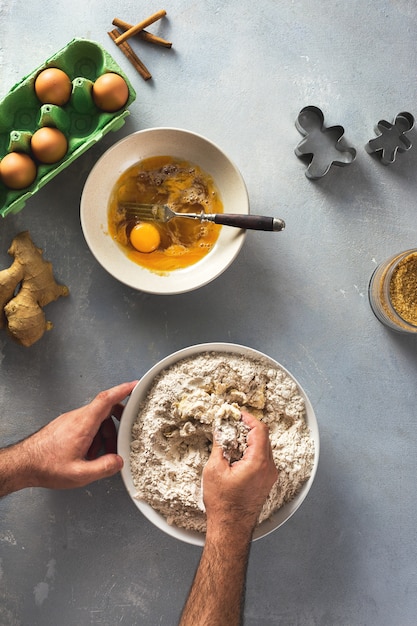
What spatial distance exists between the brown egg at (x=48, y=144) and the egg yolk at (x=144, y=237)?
0.32 metres

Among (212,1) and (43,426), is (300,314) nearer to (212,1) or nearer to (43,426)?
(43,426)

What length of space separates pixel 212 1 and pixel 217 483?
5.04 ft

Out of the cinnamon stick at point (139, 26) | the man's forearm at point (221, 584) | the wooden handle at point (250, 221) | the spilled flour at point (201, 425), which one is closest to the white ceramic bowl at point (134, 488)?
the spilled flour at point (201, 425)

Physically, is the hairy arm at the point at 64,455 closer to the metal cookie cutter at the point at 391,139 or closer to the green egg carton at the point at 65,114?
the green egg carton at the point at 65,114

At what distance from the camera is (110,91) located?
5.47ft

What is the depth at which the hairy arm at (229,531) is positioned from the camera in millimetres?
1476

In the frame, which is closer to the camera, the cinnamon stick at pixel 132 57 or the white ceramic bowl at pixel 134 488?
the white ceramic bowl at pixel 134 488

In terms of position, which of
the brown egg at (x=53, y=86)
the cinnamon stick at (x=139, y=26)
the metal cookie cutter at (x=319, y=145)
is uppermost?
the brown egg at (x=53, y=86)

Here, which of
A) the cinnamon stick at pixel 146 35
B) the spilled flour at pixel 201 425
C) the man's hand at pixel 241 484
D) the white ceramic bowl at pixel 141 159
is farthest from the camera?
the cinnamon stick at pixel 146 35

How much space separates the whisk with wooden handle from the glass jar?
15.0 inches

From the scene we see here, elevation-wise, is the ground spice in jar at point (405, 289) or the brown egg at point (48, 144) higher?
the brown egg at point (48, 144)

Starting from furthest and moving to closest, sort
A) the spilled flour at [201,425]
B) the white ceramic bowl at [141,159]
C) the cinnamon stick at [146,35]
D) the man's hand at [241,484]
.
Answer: the cinnamon stick at [146,35]
the white ceramic bowl at [141,159]
the spilled flour at [201,425]
the man's hand at [241,484]

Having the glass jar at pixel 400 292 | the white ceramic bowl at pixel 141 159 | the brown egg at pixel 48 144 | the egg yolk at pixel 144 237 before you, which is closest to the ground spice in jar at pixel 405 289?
the glass jar at pixel 400 292

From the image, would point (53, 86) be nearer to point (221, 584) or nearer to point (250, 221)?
point (250, 221)
